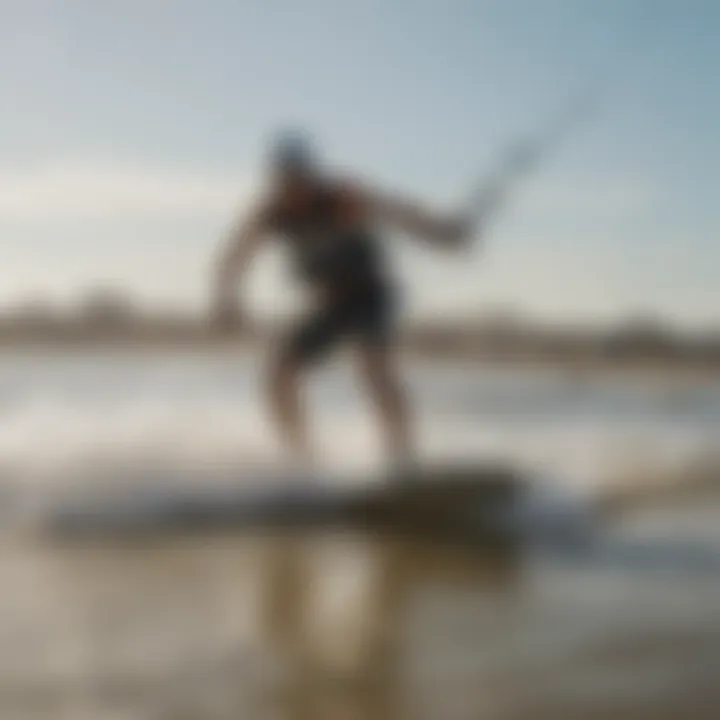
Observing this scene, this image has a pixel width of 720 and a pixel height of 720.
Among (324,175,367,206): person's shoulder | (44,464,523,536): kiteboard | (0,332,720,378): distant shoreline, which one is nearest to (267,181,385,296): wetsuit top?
(324,175,367,206): person's shoulder

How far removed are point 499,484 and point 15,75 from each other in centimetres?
84

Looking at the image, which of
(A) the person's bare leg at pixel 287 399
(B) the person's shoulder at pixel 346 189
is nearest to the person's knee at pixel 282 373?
(A) the person's bare leg at pixel 287 399

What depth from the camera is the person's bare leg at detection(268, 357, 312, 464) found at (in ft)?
4.97

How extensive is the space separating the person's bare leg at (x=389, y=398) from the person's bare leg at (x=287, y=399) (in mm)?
95

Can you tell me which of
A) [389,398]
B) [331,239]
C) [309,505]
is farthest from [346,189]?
[309,505]

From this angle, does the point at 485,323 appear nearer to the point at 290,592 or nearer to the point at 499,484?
the point at 499,484

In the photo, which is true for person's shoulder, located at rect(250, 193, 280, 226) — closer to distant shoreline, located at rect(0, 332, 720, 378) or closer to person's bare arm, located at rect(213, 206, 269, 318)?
person's bare arm, located at rect(213, 206, 269, 318)

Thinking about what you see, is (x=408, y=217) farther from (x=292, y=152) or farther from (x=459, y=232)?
(x=292, y=152)

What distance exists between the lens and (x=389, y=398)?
1559 mm

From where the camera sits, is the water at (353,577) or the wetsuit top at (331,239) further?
the wetsuit top at (331,239)

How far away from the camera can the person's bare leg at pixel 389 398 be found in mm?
1543

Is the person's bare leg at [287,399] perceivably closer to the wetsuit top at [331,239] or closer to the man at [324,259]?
the man at [324,259]

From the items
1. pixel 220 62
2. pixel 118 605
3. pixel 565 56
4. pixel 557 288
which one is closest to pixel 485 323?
pixel 557 288

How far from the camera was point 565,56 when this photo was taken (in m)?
1.58
